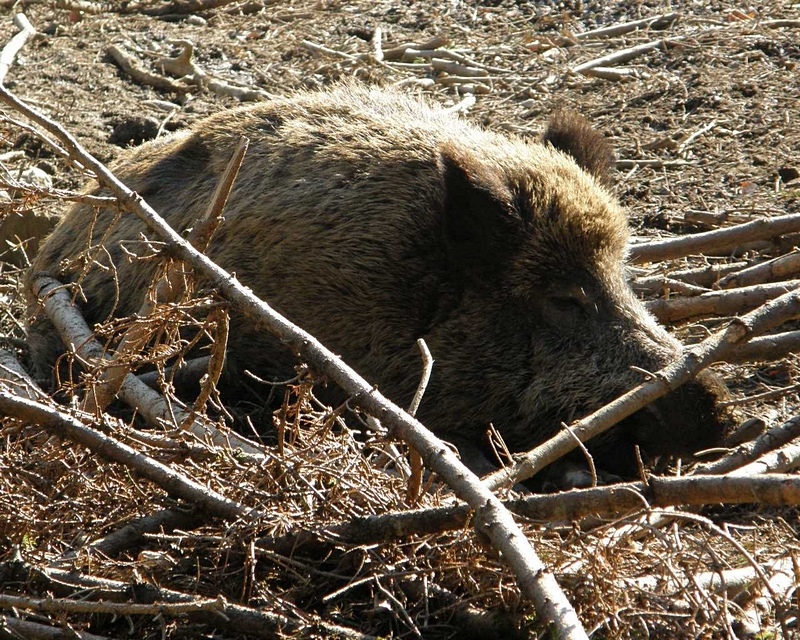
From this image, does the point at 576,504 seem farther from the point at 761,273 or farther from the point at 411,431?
the point at 761,273

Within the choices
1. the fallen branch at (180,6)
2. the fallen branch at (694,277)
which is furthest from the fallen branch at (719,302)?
the fallen branch at (180,6)

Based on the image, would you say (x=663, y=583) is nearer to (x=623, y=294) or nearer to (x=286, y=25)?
(x=623, y=294)

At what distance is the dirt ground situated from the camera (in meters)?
2.75

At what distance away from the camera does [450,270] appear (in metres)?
4.78

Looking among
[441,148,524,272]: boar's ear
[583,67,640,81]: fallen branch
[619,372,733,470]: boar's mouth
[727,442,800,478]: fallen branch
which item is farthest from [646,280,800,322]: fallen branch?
[583,67,640,81]: fallen branch

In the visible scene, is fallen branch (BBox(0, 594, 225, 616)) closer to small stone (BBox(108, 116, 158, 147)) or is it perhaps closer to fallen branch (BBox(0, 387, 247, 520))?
fallen branch (BBox(0, 387, 247, 520))

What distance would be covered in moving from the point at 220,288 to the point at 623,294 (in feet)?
7.41

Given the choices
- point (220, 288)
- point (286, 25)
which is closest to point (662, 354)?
point (220, 288)

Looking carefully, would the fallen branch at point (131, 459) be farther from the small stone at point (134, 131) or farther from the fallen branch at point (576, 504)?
the small stone at point (134, 131)

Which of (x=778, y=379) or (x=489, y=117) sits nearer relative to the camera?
(x=778, y=379)

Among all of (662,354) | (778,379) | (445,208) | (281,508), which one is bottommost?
(778,379)

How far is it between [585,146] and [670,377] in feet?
6.95

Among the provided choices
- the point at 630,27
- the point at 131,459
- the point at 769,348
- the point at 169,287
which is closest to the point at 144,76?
the point at 630,27

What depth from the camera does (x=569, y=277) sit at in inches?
186
